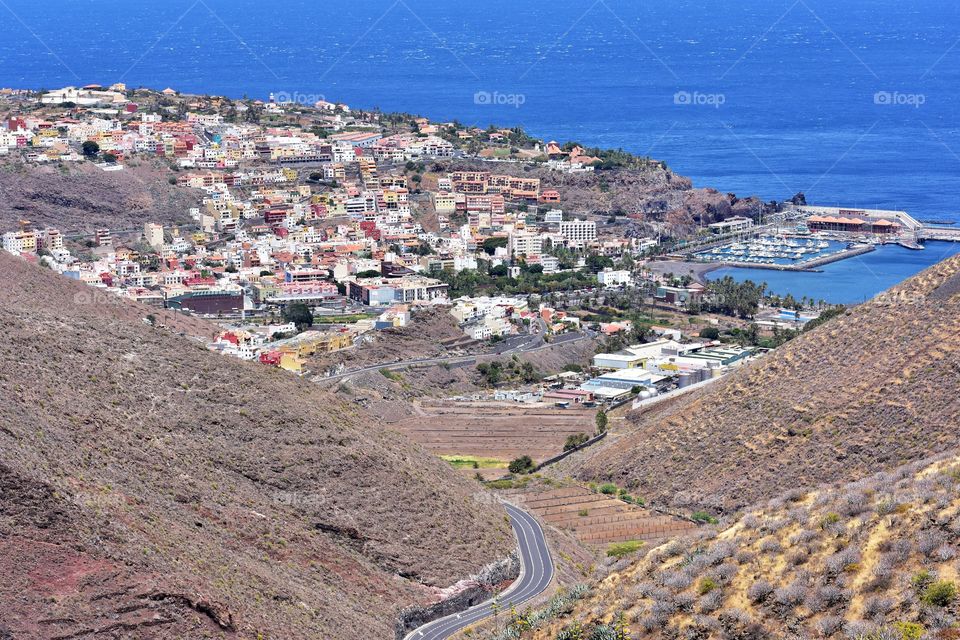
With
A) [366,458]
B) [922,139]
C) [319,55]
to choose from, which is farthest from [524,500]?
[319,55]

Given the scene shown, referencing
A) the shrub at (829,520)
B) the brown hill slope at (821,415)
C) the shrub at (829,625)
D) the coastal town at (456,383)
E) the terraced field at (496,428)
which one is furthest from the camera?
the terraced field at (496,428)

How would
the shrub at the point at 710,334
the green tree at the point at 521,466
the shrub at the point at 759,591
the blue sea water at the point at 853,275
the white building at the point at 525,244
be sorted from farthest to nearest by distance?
the white building at the point at 525,244 → the blue sea water at the point at 853,275 → the shrub at the point at 710,334 → the green tree at the point at 521,466 → the shrub at the point at 759,591

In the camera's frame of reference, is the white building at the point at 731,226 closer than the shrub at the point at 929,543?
No

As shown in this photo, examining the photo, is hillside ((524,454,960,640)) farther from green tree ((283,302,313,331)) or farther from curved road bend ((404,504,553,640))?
green tree ((283,302,313,331))

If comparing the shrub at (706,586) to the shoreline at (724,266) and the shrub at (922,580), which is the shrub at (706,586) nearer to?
the shrub at (922,580)

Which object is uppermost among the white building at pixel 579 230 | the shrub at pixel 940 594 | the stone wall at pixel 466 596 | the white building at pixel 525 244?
the white building at pixel 579 230

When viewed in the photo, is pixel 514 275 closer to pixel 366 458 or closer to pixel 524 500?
pixel 524 500

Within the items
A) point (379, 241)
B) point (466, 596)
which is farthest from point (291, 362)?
point (379, 241)

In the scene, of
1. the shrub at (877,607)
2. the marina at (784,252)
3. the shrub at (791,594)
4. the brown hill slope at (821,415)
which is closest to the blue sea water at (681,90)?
the marina at (784,252)
